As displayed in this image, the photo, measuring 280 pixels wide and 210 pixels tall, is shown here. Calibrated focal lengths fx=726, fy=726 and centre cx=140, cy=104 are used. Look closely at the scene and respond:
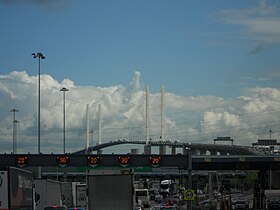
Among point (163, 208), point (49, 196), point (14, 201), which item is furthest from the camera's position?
point (163, 208)

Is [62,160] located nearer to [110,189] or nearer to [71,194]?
[71,194]

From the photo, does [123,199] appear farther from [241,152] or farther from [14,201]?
[241,152]

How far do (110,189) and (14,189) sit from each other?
7835 millimetres

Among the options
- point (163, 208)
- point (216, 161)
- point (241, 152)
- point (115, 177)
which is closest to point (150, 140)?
point (241, 152)

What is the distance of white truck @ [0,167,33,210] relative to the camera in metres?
25.9

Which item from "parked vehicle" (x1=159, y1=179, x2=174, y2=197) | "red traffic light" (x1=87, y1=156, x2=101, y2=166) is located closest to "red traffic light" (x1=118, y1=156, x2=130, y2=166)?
"red traffic light" (x1=87, y1=156, x2=101, y2=166)

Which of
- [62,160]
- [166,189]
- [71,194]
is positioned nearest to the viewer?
[71,194]

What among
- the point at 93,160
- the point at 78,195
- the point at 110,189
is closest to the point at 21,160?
the point at 93,160

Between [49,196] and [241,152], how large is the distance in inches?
5697

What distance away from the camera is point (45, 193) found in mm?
43125

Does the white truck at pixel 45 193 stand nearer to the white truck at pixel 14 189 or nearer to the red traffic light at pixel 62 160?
the white truck at pixel 14 189

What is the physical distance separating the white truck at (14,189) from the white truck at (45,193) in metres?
10.0

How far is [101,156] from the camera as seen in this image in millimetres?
72125

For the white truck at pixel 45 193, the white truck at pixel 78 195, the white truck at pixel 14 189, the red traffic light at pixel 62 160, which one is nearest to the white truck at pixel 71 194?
the white truck at pixel 78 195
